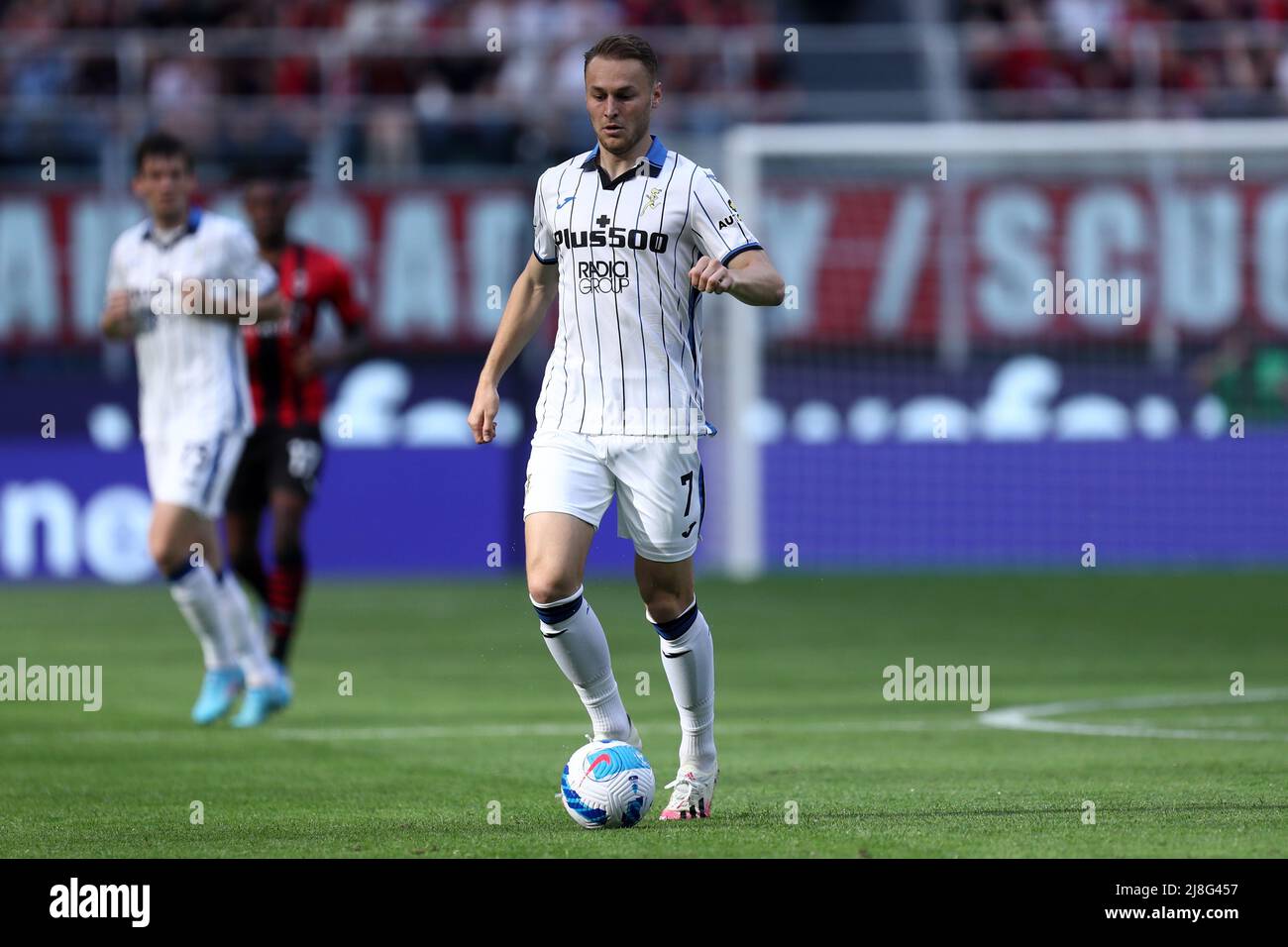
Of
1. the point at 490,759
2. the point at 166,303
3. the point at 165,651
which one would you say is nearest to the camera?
the point at 490,759

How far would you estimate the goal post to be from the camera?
20.0 metres

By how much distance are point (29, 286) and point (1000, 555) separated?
856cm

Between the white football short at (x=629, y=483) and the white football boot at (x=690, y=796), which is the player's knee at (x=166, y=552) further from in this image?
the white football boot at (x=690, y=796)

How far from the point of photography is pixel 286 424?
473 inches

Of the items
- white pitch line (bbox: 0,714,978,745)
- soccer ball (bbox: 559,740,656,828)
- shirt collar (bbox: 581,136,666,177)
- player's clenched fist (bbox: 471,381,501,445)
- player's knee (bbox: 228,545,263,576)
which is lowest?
white pitch line (bbox: 0,714,978,745)

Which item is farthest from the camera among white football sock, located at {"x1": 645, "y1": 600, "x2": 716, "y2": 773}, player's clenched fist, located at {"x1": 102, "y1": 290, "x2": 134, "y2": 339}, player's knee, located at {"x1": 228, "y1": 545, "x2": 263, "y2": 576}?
player's knee, located at {"x1": 228, "y1": 545, "x2": 263, "y2": 576}

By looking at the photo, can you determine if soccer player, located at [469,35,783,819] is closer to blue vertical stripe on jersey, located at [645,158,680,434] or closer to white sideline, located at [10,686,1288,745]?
blue vertical stripe on jersey, located at [645,158,680,434]

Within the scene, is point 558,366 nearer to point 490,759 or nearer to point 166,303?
point 490,759

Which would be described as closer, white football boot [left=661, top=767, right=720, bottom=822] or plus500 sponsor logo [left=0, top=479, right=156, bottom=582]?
white football boot [left=661, top=767, right=720, bottom=822]

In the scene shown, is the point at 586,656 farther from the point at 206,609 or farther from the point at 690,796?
the point at 206,609

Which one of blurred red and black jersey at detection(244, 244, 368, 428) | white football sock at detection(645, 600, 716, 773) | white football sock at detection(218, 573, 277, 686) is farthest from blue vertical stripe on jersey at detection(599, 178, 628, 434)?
blurred red and black jersey at detection(244, 244, 368, 428)

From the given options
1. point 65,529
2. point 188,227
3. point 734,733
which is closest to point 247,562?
point 188,227

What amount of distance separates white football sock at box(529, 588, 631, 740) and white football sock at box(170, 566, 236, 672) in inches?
143
